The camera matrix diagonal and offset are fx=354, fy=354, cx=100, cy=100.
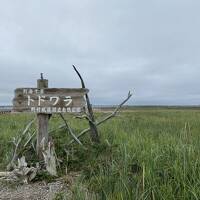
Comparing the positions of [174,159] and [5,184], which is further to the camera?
[5,184]

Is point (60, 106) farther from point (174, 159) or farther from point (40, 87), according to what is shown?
point (174, 159)

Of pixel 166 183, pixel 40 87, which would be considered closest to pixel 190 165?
pixel 166 183

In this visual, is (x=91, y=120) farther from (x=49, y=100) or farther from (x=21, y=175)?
(x=21, y=175)

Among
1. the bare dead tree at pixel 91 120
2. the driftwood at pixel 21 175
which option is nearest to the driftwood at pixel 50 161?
the driftwood at pixel 21 175

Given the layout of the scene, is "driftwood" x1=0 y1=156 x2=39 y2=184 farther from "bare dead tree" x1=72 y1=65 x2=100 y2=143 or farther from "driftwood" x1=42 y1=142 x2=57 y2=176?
"bare dead tree" x1=72 y1=65 x2=100 y2=143

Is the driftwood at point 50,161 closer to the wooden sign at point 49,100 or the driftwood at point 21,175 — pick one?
the driftwood at point 21,175

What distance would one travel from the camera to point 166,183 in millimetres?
3979

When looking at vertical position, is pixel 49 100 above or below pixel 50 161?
above

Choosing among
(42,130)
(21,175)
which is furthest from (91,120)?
(21,175)

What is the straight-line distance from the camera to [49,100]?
A: 5980 mm

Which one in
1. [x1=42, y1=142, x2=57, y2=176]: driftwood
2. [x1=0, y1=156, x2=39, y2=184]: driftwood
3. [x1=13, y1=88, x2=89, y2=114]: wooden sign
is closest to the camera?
[x1=0, y1=156, x2=39, y2=184]: driftwood

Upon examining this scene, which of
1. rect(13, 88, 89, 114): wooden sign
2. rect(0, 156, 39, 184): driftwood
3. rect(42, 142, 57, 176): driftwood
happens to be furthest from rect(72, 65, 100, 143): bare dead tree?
rect(0, 156, 39, 184): driftwood

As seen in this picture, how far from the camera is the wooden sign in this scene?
19.6 feet

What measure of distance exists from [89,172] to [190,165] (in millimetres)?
1724
